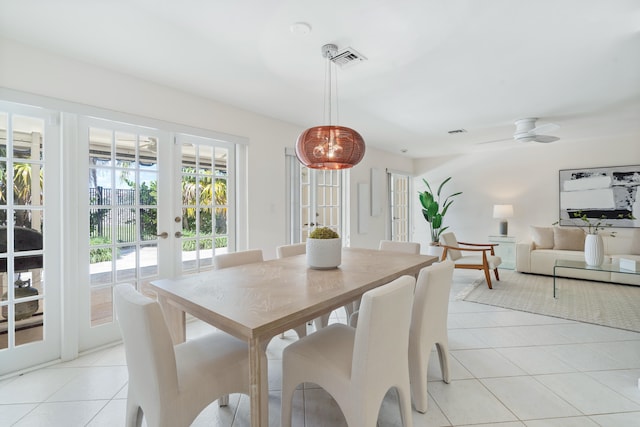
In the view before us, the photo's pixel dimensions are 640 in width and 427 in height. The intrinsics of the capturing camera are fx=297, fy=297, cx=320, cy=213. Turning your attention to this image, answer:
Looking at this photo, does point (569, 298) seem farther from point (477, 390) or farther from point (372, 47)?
point (372, 47)

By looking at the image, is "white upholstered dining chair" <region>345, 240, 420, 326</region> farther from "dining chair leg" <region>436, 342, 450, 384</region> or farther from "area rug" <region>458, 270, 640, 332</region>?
"area rug" <region>458, 270, 640, 332</region>

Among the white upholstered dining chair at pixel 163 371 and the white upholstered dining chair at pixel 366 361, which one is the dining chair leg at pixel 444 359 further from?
the white upholstered dining chair at pixel 163 371

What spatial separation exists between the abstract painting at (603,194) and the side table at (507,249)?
2.93 ft

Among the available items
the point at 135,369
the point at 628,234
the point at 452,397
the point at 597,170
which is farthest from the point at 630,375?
the point at 597,170

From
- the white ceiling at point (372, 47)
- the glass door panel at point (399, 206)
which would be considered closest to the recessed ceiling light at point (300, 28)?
the white ceiling at point (372, 47)

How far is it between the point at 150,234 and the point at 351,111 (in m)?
2.46

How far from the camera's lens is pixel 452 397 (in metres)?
1.79

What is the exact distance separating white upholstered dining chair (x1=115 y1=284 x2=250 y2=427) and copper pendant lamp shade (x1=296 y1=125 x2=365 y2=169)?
1.23 m

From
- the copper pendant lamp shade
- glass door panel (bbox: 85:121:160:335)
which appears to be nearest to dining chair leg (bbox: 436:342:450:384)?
the copper pendant lamp shade

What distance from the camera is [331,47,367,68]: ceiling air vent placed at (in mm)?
2066

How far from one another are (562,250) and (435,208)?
2.05 m

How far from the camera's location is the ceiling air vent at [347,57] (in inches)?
81.3

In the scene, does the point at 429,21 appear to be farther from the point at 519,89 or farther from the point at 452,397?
the point at 452,397

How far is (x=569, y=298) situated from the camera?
3582 mm
